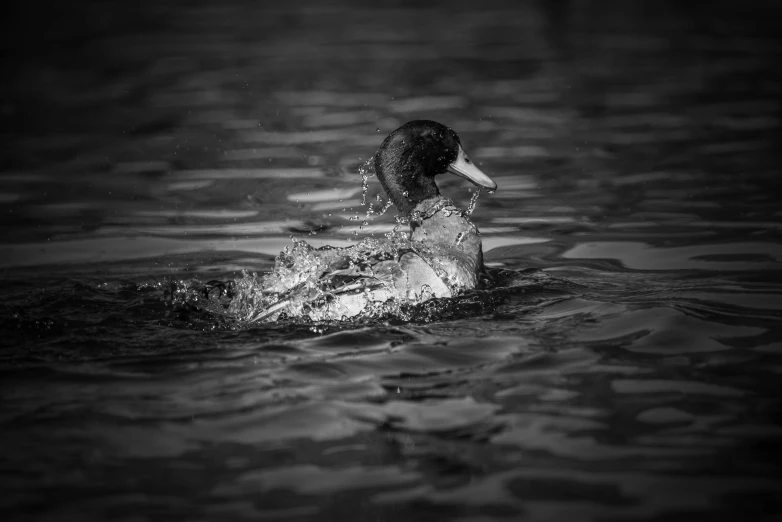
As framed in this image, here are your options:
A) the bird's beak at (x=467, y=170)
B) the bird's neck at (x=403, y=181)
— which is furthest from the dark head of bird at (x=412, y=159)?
the bird's beak at (x=467, y=170)

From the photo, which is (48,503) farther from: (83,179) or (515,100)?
(515,100)

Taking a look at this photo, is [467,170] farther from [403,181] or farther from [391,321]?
[391,321]

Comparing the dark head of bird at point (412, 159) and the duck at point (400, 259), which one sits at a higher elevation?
the dark head of bird at point (412, 159)

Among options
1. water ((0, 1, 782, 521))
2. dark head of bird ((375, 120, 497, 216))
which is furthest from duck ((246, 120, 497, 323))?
water ((0, 1, 782, 521))

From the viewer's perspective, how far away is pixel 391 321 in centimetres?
631

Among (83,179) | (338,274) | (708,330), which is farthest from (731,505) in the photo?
(83,179)

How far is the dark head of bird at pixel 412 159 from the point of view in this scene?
7391 mm

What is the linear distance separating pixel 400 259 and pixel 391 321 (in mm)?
578

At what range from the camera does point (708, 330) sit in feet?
19.8

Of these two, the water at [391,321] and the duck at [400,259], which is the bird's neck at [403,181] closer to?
the duck at [400,259]

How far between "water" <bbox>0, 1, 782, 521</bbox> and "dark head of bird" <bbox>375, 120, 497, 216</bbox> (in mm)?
870

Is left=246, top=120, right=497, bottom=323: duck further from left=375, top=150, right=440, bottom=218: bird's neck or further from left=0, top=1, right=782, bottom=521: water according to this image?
left=0, top=1, right=782, bottom=521: water

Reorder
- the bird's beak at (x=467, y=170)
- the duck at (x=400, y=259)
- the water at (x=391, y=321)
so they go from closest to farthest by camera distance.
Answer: the water at (x=391, y=321)
the duck at (x=400, y=259)
the bird's beak at (x=467, y=170)

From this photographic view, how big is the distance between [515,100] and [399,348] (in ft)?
26.5
